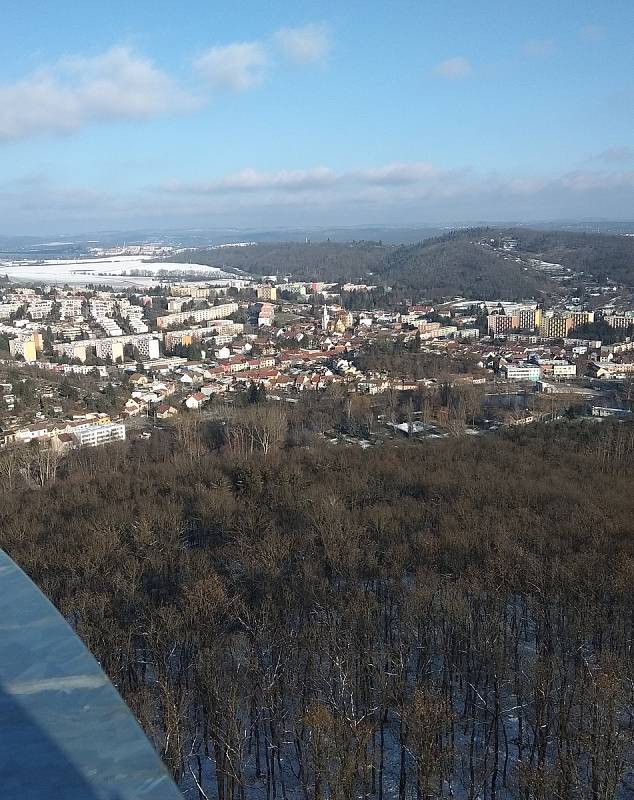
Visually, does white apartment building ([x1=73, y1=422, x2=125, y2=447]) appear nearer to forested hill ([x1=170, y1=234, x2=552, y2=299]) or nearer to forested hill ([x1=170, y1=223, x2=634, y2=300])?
forested hill ([x1=170, y1=223, x2=634, y2=300])

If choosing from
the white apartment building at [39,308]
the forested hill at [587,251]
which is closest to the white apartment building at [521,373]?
the white apartment building at [39,308]

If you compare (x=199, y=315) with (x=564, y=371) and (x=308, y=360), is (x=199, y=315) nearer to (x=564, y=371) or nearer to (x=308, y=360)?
(x=308, y=360)

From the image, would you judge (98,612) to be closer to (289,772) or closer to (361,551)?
(289,772)

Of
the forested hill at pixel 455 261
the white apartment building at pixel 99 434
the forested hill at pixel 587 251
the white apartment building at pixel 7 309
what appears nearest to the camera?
the white apartment building at pixel 99 434

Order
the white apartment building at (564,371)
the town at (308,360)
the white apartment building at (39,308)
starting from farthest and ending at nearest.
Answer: the white apartment building at (39,308) < the white apartment building at (564,371) < the town at (308,360)

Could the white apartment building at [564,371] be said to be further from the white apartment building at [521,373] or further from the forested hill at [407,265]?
the forested hill at [407,265]

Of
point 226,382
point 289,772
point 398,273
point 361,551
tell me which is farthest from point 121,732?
point 398,273
